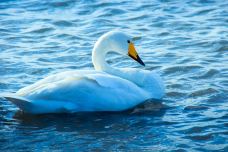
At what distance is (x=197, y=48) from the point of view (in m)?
11.5

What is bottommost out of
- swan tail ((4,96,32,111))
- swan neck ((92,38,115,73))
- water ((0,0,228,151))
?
water ((0,0,228,151))

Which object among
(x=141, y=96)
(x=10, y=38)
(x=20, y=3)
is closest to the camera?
(x=141, y=96)

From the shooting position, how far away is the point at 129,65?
11.1m

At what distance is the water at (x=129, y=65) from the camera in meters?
7.89

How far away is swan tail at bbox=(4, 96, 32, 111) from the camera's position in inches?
329

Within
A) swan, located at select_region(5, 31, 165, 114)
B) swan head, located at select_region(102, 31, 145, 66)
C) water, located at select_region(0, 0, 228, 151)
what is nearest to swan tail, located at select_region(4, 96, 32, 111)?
swan, located at select_region(5, 31, 165, 114)

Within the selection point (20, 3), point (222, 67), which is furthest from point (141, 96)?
point (20, 3)

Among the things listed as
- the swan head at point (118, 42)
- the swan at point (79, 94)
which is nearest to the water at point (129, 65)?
the swan at point (79, 94)

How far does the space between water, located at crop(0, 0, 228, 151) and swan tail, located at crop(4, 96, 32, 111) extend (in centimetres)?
16

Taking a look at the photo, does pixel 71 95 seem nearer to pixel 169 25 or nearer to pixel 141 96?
pixel 141 96

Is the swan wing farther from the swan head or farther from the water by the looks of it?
the swan head

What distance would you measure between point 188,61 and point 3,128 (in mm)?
3565

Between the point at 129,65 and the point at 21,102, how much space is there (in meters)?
2.92

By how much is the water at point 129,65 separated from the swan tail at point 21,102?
0.16m
